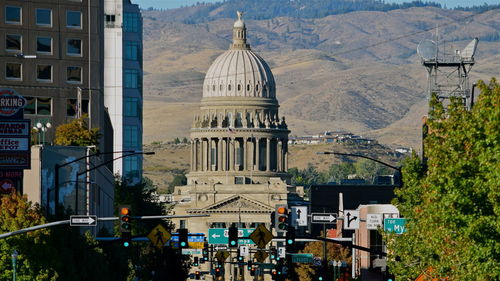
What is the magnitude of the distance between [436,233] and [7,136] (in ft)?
89.0

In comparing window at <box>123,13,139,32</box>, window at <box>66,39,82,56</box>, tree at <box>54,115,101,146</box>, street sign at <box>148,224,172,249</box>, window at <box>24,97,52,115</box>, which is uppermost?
window at <box>123,13,139,32</box>

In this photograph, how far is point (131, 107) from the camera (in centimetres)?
18812

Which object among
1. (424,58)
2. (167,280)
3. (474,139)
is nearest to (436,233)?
(474,139)

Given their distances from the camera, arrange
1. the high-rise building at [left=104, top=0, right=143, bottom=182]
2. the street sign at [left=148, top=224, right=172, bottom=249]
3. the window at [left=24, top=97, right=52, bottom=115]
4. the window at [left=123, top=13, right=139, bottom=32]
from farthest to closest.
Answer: the window at [left=123, top=13, right=139, bottom=32]
the high-rise building at [left=104, top=0, right=143, bottom=182]
the window at [left=24, top=97, right=52, bottom=115]
the street sign at [left=148, top=224, right=172, bottom=249]

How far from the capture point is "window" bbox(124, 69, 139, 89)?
185 meters

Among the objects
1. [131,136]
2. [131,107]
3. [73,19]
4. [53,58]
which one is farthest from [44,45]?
[131,136]

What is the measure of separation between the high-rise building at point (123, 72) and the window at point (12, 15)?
188ft

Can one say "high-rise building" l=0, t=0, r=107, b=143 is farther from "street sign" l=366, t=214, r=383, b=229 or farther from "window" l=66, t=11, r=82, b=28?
"street sign" l=366, t=214, r=383, b=229

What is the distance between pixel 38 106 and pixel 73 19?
714 centimetres

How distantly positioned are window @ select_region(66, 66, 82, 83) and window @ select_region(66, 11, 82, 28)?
3265 mm

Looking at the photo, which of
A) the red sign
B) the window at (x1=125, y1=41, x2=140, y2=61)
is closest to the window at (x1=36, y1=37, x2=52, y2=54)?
the red sign

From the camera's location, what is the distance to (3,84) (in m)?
124

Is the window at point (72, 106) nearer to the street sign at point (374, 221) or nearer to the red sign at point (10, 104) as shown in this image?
the street sign at point (374, 221)

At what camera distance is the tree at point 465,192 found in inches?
2247
